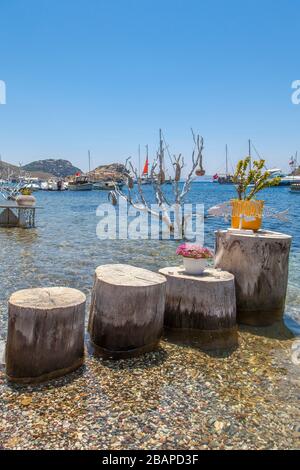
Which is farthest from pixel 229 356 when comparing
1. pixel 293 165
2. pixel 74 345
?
pixel 293 165

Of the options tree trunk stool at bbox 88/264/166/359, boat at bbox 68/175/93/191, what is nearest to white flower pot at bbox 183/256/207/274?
tree trunk stool at bbox 88/264/166/359

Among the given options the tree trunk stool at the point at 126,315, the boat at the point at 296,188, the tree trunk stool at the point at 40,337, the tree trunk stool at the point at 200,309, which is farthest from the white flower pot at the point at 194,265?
the boat at the point at 296,188

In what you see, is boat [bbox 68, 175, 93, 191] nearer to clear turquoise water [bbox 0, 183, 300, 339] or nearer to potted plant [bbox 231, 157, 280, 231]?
clear turquoise water [bbox 0, 183, 300, 339]

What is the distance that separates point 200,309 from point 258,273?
6.31 feet

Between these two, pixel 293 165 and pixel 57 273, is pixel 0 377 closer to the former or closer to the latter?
pixel 57 273

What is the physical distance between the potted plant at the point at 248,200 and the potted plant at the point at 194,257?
2112 millimetres

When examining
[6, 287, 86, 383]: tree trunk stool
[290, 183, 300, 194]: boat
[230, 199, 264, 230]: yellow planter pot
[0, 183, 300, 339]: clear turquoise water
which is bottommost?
[0, 183, 300, 339]: clear turquoise water

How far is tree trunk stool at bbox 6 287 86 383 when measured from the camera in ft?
17.6

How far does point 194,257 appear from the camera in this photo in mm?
7785

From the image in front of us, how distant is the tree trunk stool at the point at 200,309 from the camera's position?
290 inches

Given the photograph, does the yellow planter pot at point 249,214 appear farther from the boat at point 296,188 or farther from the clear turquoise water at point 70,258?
the boat at point 296,188

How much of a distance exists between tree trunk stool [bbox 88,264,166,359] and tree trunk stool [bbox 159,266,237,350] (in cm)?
79

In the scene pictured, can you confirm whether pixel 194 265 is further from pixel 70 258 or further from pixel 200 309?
pixel 70 258

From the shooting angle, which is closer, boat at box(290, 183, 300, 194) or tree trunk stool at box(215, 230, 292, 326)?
tree trunk stool at box(215, 230, 292, 326)
